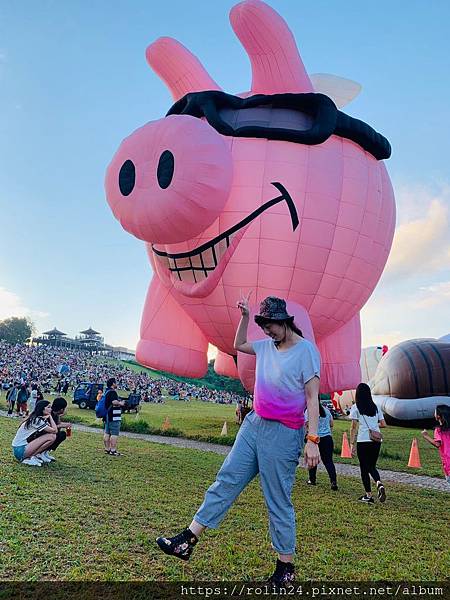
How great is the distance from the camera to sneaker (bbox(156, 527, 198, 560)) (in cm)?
303

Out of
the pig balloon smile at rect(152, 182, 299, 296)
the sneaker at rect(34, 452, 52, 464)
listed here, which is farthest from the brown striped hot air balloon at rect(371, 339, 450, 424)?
the sneaker at rect(34, 452, 52, 464)

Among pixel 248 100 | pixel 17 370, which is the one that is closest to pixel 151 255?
pixel 248 100

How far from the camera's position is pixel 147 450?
9.85 metres

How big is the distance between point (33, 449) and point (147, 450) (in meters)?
3.29

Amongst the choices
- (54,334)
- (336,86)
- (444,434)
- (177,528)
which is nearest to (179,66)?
(336,86)

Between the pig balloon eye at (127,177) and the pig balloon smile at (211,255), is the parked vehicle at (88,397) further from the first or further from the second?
the pig balloon eye at (127,177)

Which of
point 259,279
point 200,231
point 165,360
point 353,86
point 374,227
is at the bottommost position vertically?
point 165,360

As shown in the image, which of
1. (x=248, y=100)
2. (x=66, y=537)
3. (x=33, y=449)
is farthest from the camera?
(x=248, y=100)

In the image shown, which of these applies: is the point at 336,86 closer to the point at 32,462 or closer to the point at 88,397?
the point at 32,462

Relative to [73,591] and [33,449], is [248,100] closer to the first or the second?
[33,449]

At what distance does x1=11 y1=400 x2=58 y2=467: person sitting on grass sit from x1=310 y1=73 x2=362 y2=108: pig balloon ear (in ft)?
22.5

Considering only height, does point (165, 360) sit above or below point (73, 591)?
above

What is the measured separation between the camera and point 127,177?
682 centimetres

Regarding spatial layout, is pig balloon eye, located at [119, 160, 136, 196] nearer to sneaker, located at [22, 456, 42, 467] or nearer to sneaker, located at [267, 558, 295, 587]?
sneaker, located at [22, 456, 42, 467]
